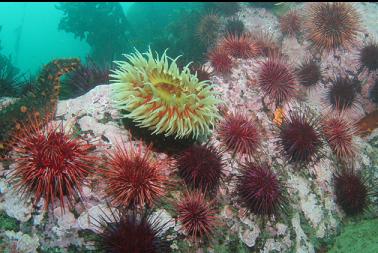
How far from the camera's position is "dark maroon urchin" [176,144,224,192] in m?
5.18

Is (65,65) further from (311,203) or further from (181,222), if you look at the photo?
(311,203)

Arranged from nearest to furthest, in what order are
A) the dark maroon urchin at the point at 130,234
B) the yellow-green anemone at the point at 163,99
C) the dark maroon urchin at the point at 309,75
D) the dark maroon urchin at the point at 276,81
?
the dark maroon urchin at the point at 130,234, the yellow-green anemone at the point at 163,99, the dark maroon urchin at the point at 276,81, the dark maroon urchin at the point at 309,75

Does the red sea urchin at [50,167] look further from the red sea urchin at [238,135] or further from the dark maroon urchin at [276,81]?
the dark maroon urchin at [276,81]

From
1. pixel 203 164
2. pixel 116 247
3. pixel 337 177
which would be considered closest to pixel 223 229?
pixel 203 164

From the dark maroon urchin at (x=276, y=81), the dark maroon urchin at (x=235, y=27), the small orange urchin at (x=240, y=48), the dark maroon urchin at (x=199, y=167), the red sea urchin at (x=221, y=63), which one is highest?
the dark maroon urchin at (x=235, y=27)

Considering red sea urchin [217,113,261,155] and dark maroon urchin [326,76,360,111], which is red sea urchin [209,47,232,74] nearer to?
red sea urchin [217,113,261,155]

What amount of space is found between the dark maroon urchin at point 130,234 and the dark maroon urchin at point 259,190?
5.57 feet

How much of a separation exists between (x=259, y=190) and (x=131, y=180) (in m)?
2.25

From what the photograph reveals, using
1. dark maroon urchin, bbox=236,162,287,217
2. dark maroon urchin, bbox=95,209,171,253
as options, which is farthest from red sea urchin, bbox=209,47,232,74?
dark maroon urchin, bbox=95,209,171,253

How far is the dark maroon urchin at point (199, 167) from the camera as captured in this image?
518cm

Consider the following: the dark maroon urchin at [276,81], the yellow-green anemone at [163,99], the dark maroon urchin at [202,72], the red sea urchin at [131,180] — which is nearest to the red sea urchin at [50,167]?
the red sea urchin at [131,180]

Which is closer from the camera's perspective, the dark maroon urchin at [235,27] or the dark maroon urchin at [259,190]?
Result: the dark maroon urchin at [259,190]

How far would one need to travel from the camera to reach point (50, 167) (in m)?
4.34

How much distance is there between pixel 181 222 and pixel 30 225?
2.24 metres
